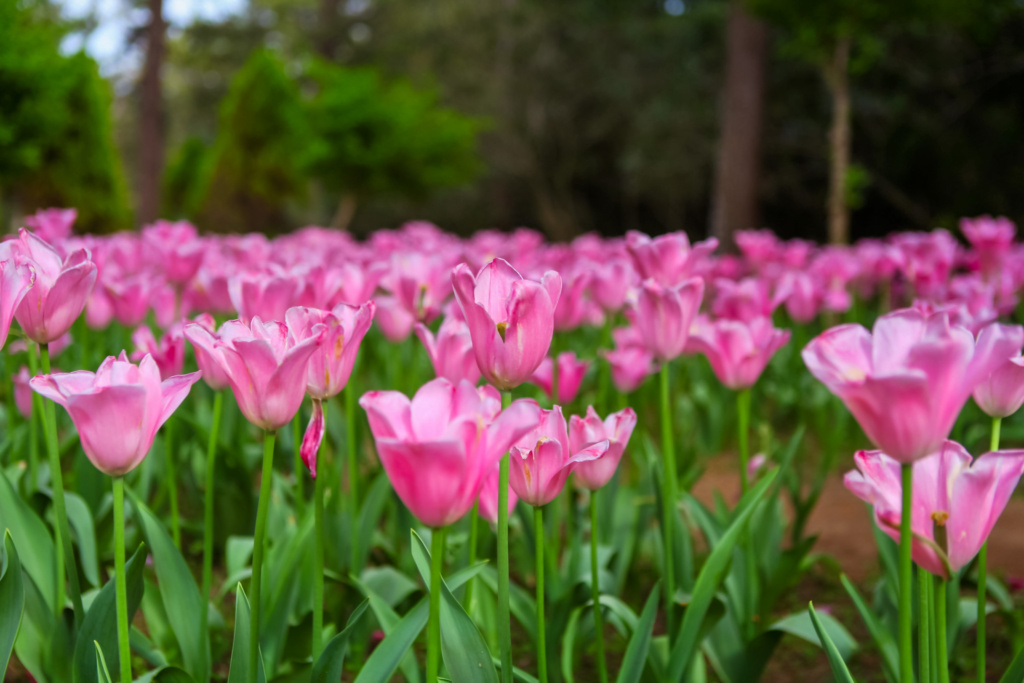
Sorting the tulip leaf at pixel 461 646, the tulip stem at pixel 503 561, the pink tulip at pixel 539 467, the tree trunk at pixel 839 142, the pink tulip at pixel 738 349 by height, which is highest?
the tree trunk at pixel 839 142

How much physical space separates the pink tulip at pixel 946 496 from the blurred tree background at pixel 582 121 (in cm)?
669

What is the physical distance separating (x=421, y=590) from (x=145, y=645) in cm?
51

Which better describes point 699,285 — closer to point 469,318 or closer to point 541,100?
point 469,318

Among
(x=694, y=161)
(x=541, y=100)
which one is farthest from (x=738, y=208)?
(x=541, y=100)

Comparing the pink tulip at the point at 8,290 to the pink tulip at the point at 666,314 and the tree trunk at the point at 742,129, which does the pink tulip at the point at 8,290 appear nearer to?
the pink tulip at the point at 666,314

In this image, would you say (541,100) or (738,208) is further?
(541,100)

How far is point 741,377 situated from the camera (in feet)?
5.98

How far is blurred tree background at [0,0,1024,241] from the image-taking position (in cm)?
966

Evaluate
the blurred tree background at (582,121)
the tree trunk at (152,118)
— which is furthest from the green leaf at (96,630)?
the tree trunk at (152,118)

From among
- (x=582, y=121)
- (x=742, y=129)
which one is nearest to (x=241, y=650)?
(x=742, y=129)

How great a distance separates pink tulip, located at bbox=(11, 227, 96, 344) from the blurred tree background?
5.80 metres

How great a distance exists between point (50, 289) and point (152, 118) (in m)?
14.9

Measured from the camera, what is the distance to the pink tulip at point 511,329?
102 centimetres

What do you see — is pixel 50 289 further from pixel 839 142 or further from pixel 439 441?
pixel 839 142
